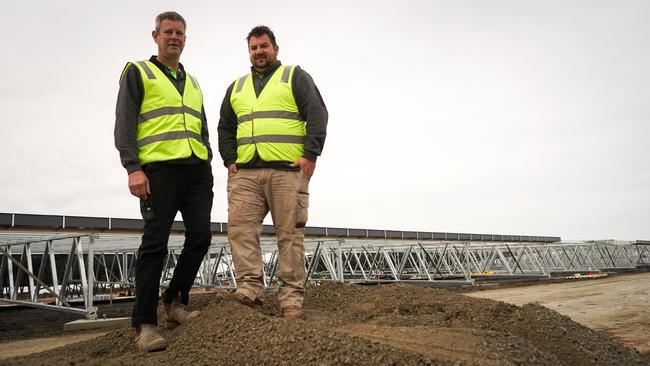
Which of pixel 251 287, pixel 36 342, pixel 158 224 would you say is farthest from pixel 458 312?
pixel 36 342

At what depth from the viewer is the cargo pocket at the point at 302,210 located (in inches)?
123

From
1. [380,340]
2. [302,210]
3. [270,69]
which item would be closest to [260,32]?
[270,69]

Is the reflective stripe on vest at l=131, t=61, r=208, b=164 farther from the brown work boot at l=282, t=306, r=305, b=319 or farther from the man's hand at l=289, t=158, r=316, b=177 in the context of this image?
the brown work boot at l=282, t=306, r=305, b=319

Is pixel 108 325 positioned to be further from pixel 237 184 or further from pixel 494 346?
pixel 494 346

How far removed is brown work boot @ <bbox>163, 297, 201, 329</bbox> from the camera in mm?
2998

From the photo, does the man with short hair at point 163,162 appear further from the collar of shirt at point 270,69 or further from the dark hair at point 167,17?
the collar of shirt at point 270,69

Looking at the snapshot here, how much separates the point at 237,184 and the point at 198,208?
358mm

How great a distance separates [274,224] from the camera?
316 cm

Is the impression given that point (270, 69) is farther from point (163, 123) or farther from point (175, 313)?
point (175, 313)

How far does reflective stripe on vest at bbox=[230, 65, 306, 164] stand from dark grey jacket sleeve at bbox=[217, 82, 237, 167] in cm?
15

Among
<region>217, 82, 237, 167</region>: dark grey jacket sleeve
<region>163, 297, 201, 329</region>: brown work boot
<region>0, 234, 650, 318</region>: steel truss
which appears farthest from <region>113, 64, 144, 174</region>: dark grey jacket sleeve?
<region>0, 234, 650, 318</region>: steel truss

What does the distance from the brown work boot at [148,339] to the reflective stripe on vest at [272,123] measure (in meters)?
1.32

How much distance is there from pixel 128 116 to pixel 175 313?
1428mm

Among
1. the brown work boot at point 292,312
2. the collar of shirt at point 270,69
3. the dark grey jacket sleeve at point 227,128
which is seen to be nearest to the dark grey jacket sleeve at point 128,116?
the dark grey jacket sleeve at point 227,128
